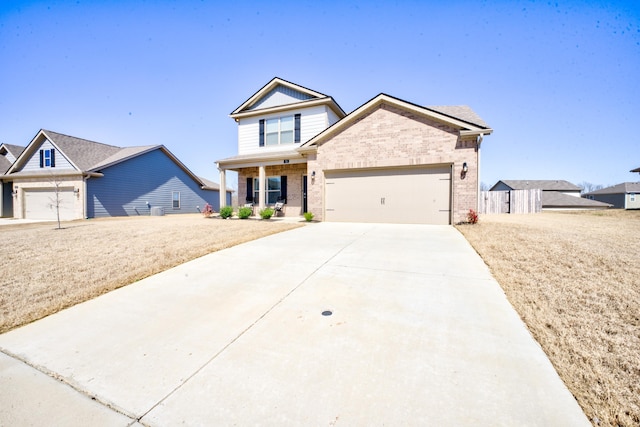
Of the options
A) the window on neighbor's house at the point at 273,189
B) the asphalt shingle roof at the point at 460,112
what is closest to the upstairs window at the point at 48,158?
the window on neighbor's house at the point at 273,189

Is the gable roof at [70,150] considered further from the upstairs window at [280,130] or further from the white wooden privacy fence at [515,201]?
the white wooden privacy fence at [515,201]

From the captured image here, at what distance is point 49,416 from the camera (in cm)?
171

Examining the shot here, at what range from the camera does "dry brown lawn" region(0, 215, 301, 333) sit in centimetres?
354

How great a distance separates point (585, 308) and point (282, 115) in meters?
14.5

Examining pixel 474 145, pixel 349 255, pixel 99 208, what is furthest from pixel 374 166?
pixel 99 208

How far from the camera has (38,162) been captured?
17.9 m

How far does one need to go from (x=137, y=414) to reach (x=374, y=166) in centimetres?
1032

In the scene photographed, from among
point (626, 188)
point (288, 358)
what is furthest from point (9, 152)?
point (626, 188)

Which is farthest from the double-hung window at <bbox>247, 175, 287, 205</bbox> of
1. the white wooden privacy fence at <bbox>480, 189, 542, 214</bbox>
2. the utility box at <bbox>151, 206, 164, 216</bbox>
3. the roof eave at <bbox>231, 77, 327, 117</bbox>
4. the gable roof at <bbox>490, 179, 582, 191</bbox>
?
the gable roof at <bbox>490, 179, 582, 191</bbox>

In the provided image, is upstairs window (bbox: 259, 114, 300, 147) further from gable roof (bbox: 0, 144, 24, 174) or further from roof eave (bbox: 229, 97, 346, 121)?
gable roof (bbox: 0, 144, 24, 174)

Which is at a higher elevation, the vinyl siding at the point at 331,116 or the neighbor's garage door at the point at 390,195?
the vinyl siding at the point at 331,116

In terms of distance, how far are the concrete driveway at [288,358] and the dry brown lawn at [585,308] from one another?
0.17 metres

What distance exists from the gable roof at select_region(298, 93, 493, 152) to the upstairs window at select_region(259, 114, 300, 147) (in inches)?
115

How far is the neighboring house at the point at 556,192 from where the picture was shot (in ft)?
117
